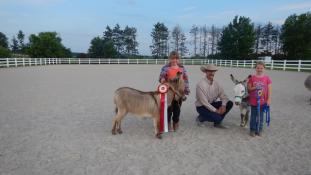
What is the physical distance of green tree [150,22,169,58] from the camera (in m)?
79.3

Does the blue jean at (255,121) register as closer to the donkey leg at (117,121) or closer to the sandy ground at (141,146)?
the sandy ground at (141,146)

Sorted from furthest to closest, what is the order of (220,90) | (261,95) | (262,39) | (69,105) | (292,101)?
1. (262,39)
2. (292,101)
3. (69,105)
4. (220,90)
5. (261,95)

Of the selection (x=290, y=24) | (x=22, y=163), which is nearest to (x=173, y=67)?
(x=22, y=163)

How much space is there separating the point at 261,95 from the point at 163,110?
2.00 m

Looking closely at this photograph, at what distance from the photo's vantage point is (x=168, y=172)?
3621 mm

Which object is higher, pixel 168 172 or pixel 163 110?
pixel 163 110

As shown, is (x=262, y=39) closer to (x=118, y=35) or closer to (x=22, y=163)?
(x=118, y=35)

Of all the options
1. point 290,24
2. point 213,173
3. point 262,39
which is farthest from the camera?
point 262,39

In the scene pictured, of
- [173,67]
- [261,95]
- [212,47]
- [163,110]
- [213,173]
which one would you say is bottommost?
[213,173]

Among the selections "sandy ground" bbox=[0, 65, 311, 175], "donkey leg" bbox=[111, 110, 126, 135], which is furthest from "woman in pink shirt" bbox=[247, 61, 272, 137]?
"donkey leg" bbox=[111, 110, 126, 135]

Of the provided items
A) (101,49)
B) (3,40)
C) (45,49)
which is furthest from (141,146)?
(3,40)

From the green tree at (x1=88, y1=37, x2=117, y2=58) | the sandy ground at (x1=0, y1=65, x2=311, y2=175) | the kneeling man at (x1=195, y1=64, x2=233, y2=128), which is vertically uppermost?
the green tree at (x1=88, y1=37, x2=117, y2=58)

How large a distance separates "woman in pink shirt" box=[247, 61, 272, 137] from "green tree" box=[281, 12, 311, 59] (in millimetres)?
54394

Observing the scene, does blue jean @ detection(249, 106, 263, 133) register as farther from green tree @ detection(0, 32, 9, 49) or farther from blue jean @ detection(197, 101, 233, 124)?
green tree @ detection(0, 32, 9, 49)
